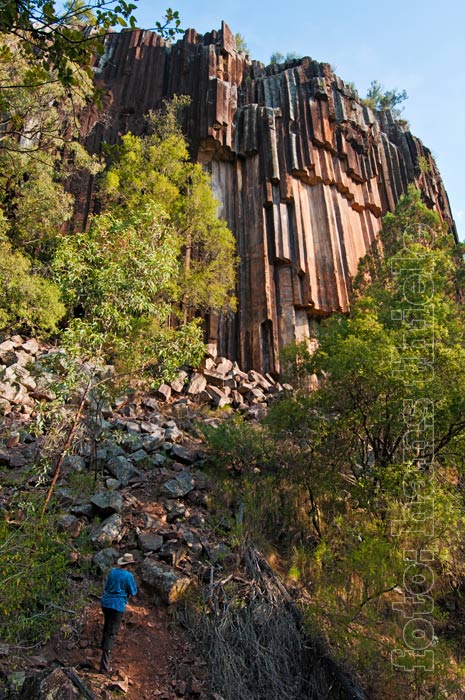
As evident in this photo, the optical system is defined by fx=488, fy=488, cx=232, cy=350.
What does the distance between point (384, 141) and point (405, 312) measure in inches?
747

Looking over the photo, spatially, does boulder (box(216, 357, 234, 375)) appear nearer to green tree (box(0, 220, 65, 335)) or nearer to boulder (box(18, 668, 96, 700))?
green tree (box(0, 220, 65, 335))

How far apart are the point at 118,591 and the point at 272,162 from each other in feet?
56.8

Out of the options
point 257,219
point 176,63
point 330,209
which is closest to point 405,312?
point 257,219

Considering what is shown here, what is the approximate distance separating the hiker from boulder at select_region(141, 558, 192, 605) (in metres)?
0.89

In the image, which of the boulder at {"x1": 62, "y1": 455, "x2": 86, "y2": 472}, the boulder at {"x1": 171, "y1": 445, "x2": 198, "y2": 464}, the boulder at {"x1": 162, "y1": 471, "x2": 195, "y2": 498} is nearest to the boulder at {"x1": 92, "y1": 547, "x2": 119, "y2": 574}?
the boulder at {"x1": 162, "y1": 471, "x2": 195, "y2": 498}

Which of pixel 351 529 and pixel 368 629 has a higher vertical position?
pixel 351 529

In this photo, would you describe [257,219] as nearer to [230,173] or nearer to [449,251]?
[230,173]

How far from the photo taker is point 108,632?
5492 millimetres

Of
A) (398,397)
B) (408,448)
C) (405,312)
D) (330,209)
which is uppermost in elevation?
(330,209)

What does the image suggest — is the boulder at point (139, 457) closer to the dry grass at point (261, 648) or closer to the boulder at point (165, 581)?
the boulder at point (165, 581)

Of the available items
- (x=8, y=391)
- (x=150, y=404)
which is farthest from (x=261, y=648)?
(x=8, y=391)

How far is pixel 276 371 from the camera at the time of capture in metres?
16.2

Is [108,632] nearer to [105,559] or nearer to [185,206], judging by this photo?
[105,559]

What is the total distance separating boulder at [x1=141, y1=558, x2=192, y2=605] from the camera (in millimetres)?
6551
